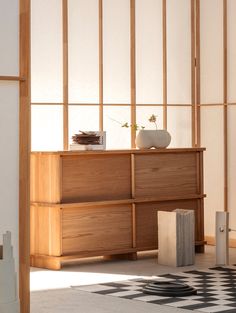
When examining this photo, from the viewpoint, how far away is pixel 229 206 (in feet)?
25.0

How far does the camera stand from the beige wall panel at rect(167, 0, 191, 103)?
7684mm

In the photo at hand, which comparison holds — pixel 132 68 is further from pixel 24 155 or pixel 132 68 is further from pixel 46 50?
pixel 24 155

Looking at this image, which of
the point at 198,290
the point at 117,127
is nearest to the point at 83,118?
the point at 117,127

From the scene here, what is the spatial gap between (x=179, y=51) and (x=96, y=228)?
2.43 meters

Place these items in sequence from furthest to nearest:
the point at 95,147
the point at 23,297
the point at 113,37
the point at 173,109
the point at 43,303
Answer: the point at 173,109, the point at 113,37, the point at 95,147, the point at 43,303, the point at 23,297

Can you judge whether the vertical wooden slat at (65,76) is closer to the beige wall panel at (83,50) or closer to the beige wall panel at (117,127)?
the beige wall panel at (83,50)

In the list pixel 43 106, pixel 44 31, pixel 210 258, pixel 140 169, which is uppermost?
pixel 44 31

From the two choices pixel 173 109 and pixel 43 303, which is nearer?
pixel 43 303

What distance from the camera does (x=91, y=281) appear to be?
17.7 ft

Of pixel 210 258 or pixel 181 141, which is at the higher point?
pixel 181 141

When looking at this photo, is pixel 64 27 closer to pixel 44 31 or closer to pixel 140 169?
pixel 44 31

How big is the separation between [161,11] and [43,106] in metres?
1.86

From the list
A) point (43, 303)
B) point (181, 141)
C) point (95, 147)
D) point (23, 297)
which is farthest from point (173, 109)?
point (23, 297)

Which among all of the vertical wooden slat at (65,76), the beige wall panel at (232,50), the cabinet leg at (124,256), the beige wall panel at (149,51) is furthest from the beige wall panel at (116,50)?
the cabinet leg at (124,256)
